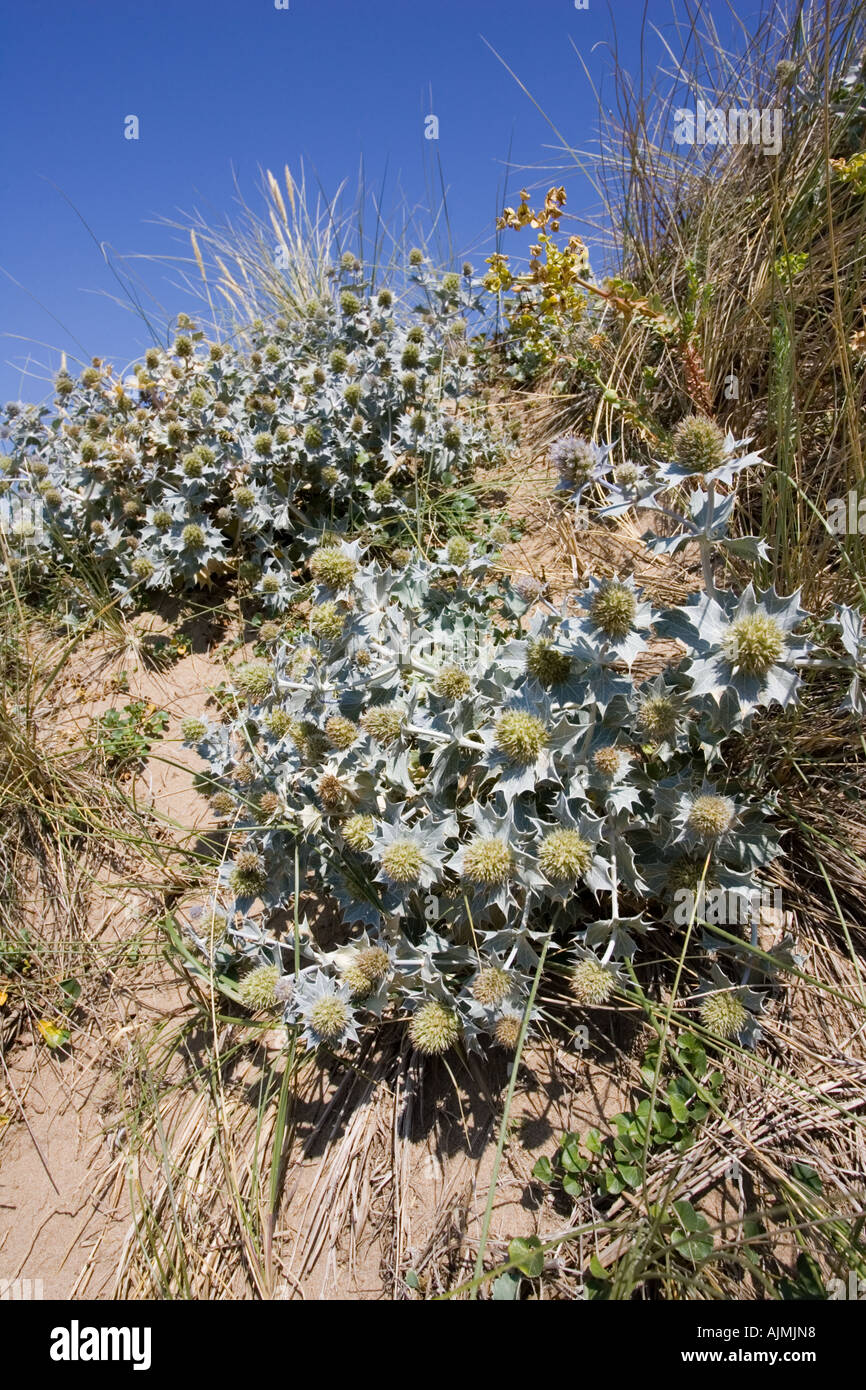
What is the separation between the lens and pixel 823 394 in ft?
8.11

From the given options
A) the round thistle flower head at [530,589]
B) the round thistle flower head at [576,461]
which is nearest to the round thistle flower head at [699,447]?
the round thistle flower head at [576,461]

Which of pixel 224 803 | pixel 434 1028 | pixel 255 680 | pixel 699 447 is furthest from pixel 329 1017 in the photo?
pixel 699 447

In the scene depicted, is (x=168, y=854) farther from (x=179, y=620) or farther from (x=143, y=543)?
(x=143, y=543)

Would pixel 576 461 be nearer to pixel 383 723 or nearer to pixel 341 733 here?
pixel 383 723

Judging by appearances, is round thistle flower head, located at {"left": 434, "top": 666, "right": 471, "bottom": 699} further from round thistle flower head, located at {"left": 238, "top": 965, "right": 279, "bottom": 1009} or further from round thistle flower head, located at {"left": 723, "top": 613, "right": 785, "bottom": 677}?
round thistle flower head, located at {"left": 238, "top": 965, "right": 279, "bottom": 1009}

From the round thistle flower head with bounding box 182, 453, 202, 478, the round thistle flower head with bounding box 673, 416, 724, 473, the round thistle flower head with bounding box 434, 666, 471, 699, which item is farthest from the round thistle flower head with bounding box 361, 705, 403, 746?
the round thistle flower head with bounding box 182, 453, 202, 478

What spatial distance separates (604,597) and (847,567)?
33.2 inches

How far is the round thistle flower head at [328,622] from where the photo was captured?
82.6 inches

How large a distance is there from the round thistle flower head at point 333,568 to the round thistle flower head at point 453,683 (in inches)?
18.3

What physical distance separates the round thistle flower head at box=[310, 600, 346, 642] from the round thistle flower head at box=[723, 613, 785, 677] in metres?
1.09

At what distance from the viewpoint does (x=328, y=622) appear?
2096 mm

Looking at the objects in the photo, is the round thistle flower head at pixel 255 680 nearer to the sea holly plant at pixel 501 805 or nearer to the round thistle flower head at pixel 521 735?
the sea holly plant at pixel 501 805

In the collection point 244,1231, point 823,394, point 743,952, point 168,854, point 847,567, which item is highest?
point 823,394
